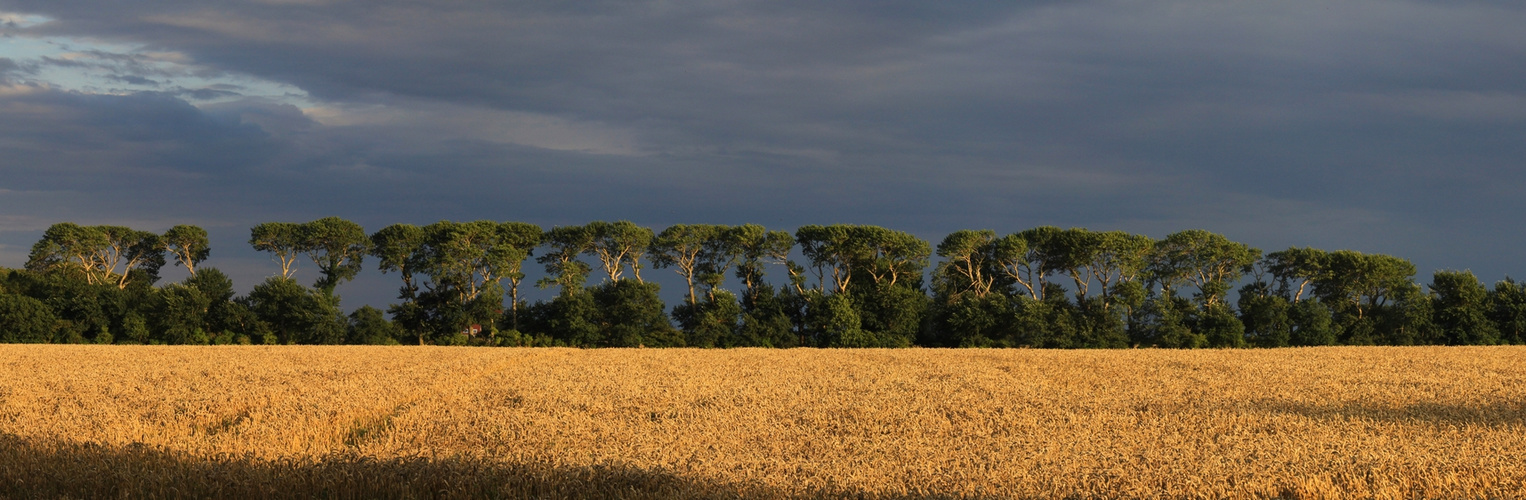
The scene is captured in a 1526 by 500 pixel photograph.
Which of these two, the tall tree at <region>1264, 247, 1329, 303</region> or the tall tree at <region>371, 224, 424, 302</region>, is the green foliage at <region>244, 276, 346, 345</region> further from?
the tall tree at <region>1264, 247, 1329, 303</region>

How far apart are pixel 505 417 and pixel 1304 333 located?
57.7 m

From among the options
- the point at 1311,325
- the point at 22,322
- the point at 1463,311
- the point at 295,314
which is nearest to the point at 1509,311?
the point at 1463,311

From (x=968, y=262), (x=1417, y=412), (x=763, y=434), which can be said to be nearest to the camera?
(x=763, y=434)

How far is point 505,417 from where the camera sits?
54.5ft

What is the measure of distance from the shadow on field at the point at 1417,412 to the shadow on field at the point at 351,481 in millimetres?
11585

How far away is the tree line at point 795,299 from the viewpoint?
59.9 meters

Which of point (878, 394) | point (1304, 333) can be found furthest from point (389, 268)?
point (1304, 333)

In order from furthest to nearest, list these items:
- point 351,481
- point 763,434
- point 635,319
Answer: point 635,319
point 763,434
point 351,481

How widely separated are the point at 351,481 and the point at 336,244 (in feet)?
212

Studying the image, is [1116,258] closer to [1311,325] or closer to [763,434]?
[1311,325]

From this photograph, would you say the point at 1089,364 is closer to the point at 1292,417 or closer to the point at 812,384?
the point at 812,384

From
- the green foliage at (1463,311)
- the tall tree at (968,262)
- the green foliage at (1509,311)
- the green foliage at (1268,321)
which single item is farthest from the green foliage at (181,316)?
the green foliage at (1509,311)

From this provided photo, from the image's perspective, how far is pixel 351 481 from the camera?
34.8 feet

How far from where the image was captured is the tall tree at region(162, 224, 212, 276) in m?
71.9
